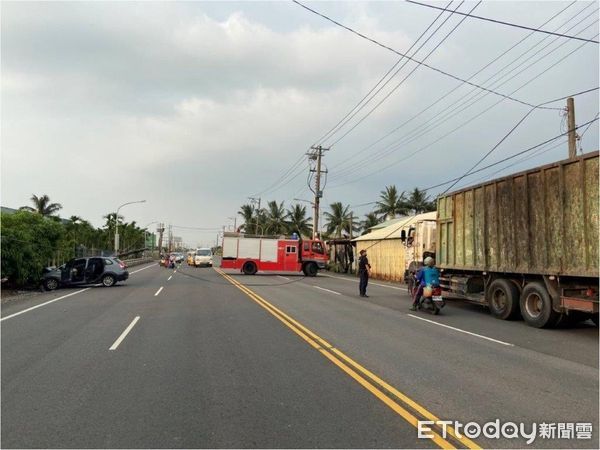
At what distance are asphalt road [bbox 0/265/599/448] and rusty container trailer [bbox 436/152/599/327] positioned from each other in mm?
772

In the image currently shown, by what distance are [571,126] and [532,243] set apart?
9266 millimetres

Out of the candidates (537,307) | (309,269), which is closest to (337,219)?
(309,269)

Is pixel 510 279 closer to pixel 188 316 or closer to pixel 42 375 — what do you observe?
pixel 188 316

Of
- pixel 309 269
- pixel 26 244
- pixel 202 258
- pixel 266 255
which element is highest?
pixel 266 255

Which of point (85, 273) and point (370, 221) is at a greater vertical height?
point (370, 221)

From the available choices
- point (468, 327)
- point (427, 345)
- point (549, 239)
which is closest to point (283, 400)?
point (427, 345)

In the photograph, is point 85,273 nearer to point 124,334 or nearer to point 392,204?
point 124,334

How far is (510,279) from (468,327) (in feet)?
7.45

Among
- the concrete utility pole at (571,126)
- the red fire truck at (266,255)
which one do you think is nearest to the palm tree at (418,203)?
the red fire truck at (266,255)

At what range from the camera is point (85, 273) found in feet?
75.0

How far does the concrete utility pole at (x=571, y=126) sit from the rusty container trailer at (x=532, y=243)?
244 inches

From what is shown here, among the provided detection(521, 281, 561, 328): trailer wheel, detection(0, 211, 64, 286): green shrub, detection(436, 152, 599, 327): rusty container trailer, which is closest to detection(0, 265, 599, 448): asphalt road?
detection(521, 281, 561, 328): trailer wheel

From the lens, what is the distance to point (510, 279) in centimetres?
1274

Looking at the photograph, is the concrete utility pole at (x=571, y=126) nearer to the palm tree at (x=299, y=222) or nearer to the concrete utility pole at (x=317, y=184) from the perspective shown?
the concrete utility pole at (x=317, y=184)
